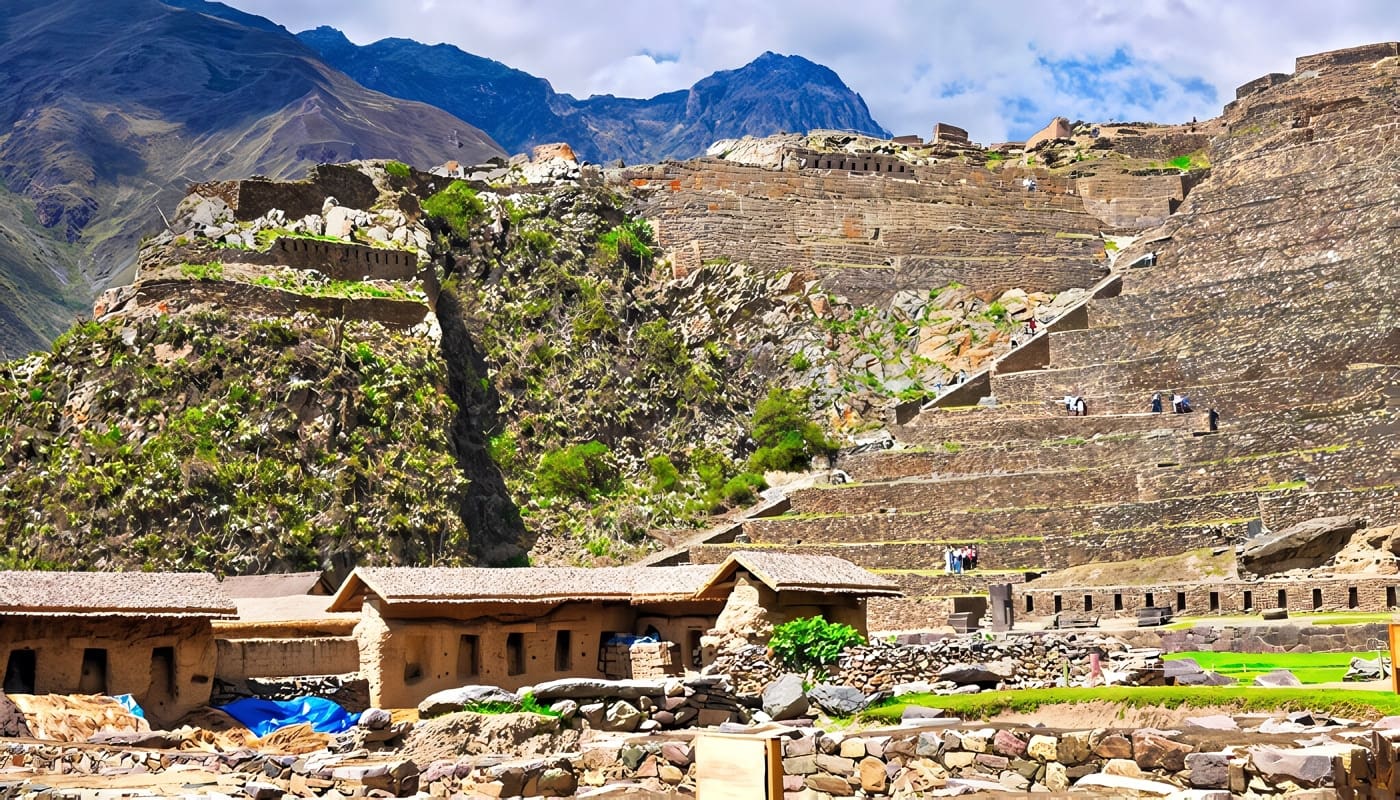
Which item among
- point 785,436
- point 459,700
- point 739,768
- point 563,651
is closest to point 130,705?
point 459,700

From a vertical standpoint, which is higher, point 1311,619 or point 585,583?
point 585,583

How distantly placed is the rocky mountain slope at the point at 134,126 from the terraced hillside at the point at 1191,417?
5649cm

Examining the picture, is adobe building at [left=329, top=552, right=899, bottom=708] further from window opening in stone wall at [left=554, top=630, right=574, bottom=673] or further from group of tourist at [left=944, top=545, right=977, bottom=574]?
group of tourist at [left=944, top=545, right=977, bottom=574]

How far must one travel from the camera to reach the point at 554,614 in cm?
2556

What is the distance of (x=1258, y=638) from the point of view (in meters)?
28.8

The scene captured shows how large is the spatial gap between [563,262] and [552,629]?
33.1 meters

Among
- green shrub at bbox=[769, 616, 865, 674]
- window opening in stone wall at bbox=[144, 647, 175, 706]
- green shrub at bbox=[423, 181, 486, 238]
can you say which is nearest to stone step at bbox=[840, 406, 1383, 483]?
green shrub at bbox=[423, 181, 486, 238]

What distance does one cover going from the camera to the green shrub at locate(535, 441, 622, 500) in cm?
5075

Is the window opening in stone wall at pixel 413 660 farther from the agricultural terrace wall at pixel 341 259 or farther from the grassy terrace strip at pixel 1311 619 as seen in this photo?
the agricultural terrace wall at pixel 341 259

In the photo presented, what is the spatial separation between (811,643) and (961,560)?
1799 cm

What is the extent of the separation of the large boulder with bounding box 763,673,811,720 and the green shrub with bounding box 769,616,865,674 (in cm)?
315

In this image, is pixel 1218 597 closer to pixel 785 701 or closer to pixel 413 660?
pixel 413 660

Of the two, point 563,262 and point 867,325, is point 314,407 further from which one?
point 867,325

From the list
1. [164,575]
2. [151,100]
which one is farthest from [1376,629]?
[151,100]
